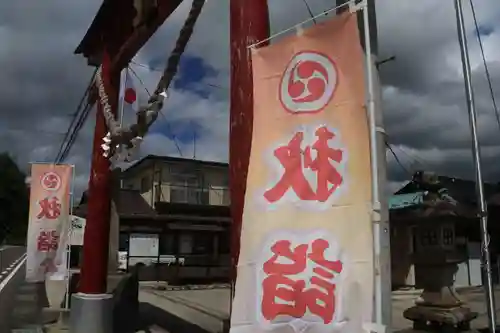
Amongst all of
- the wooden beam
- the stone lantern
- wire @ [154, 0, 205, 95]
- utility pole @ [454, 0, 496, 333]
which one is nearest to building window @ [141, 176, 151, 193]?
the wooden beam

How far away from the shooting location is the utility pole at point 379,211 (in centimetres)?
321

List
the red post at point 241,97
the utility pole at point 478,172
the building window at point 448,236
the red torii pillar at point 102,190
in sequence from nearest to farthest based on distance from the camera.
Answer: the red post at point 241,97
the utility pole at point 478,172
the building window at point 448,236
the red torii pillar at point 102,190

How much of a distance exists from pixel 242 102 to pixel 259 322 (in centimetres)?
224

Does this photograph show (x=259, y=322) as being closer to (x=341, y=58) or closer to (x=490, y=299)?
(x=341, y=58)

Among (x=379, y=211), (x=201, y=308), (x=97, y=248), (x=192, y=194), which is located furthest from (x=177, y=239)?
(x=379, y=211)

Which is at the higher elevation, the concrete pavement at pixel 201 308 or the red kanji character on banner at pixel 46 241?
the red kanji character on banner at pixel 46 241

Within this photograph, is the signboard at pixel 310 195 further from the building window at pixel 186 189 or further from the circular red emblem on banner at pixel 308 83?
the building window at pixel 186 189

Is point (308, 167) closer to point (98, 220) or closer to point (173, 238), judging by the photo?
point (98, 220)

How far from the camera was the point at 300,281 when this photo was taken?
345 cm

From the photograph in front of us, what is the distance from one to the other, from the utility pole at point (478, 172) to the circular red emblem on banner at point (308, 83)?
3588 mm

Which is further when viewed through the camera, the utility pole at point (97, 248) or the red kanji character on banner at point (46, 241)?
the red kanji character on banner at point (46, 241)

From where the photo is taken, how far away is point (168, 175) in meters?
32.1

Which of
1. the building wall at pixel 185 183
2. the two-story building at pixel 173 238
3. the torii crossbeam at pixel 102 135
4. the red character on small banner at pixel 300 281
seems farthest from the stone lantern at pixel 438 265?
the building wall at pixel 185 183

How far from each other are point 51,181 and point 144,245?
12.8m
